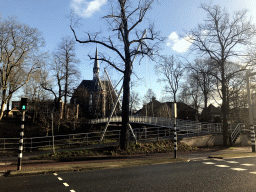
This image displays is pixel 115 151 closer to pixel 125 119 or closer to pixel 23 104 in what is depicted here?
pixel 125 119

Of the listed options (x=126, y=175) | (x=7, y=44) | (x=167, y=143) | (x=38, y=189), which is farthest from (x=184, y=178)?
(x=7, y=44)

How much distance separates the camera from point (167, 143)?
54.9 feet

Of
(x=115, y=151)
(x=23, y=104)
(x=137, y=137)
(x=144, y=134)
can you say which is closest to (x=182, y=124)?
(x=144, y=134)

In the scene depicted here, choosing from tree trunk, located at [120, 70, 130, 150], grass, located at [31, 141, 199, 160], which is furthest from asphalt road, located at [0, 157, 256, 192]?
tree trunk, located at [120, 70, 130, 150]

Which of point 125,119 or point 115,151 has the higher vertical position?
point 125,119

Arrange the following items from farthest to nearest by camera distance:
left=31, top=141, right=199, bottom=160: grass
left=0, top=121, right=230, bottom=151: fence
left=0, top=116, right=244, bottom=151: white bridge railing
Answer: left=0, top=116, right=244, bottom=151: white bridge railing → left=0, top=121, right=230, bottom=151: fence → left=31, top=141, right=199, bottom=160: grass

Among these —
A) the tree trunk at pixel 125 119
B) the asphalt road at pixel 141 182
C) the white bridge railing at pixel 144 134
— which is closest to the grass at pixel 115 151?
the tree trunk at pixel 125 119

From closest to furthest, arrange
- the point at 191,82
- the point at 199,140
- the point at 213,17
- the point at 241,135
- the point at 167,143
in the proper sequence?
1. the point at 167,143
2. the point at 199,140
3. the point at 213,17
4. the point at 241,135
5. the point at 191,82

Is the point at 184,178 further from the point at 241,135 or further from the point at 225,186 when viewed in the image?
the point at 241,135

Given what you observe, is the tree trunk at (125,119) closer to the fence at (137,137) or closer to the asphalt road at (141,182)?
the fence at (137,137)

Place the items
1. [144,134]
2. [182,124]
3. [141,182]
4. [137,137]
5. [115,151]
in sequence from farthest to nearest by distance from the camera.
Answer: [182,124]
[144,134]
[137,137]
[115,151]
[141,182]

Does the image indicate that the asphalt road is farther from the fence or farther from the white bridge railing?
the white bridge railing

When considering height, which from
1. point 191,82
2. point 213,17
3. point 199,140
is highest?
point 213,17

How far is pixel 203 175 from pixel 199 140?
1252 cm
